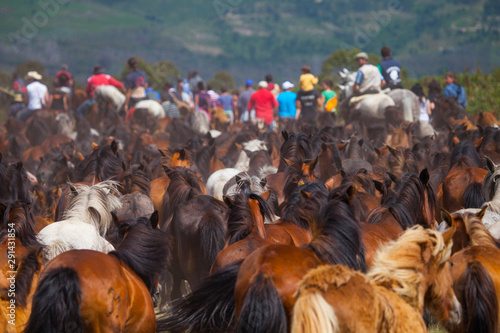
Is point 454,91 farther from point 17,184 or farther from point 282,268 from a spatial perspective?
point 282,268

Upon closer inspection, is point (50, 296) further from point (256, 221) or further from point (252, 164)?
point (252, 164)

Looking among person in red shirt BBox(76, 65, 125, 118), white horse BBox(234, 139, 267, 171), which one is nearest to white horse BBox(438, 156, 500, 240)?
white horse BBox(234, 139, 267, 171)

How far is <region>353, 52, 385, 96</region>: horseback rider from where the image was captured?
1714cm

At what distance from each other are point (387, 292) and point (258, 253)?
87 centimetres

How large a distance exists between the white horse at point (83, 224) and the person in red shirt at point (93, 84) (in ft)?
43.4

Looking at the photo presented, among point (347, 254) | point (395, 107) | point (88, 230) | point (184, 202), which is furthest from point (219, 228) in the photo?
point (395, 107)

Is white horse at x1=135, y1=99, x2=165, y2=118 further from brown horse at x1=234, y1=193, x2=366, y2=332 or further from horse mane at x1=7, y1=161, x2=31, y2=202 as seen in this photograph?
brown horse at x1=234, y1=193, x2=366, y2=332

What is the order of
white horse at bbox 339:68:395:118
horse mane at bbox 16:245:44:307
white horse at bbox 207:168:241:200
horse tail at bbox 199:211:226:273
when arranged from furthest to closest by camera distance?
white horse at bbox 339:68:395:118 < white horse at bbox 207:168:241:200 < horse tail at bbox 199:211:226:273 < horse mane at bbox 16:245:44:307

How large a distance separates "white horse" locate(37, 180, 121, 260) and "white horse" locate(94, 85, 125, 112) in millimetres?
12758

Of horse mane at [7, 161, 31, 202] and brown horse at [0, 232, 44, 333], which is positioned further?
horse mane at [7, 161, 31, 202]

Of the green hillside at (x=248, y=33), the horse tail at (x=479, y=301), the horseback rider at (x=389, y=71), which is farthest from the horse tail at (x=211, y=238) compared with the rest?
the green hillside at (x=248, y=33)

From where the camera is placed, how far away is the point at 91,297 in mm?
4512

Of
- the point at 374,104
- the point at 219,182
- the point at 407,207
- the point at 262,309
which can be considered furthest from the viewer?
the point at 374,104

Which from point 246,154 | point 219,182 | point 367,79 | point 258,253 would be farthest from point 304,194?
point 367,79
